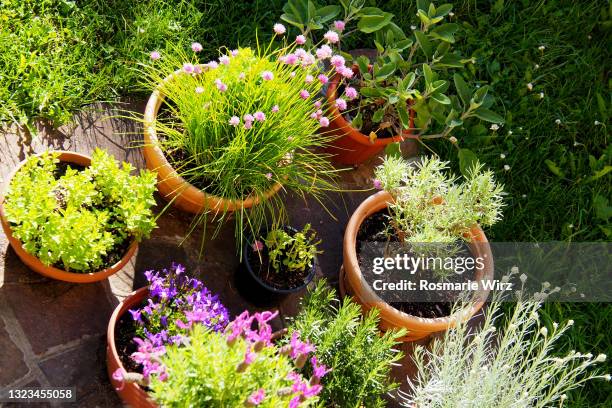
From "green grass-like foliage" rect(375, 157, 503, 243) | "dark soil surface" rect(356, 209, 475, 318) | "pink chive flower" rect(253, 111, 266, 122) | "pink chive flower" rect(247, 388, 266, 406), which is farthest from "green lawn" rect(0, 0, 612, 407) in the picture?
"pink chive flower" rect(247, 388, 266, 406)

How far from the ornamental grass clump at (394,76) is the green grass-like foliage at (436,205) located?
44 centimetres

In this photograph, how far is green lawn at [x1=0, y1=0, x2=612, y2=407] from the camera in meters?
3.37

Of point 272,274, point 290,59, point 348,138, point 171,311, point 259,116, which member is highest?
point 290,59

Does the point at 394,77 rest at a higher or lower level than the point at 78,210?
higher

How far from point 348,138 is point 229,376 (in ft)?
5.33

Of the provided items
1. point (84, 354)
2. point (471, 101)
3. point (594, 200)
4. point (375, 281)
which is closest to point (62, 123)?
point (84, 354)

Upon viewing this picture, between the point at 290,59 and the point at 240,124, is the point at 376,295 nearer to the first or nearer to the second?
the point at 240,124

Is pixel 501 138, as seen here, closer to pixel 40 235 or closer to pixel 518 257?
pixel 518 257

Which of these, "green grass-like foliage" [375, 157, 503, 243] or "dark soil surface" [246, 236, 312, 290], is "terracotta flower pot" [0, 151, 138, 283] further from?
"green grass-like foliage" [375, 157, 503, 243]

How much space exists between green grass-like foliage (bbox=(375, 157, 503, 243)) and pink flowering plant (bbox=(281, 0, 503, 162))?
1.42 ft

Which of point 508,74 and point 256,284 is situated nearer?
point 256,284

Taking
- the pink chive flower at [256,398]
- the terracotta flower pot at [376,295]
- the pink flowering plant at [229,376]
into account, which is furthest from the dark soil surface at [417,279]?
the pink chive flower at [256,398]

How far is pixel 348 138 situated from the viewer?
3.59 m

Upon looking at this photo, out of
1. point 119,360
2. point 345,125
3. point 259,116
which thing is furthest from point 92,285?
point 345,125
